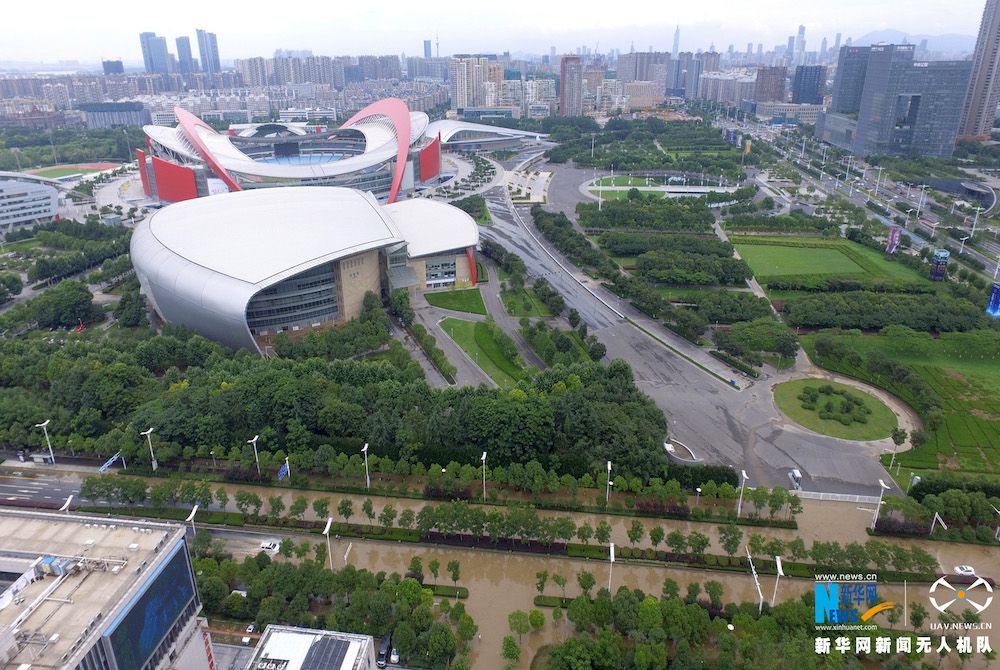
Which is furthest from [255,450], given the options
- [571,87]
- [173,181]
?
[571,87]

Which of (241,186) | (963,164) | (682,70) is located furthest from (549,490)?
(682,70)

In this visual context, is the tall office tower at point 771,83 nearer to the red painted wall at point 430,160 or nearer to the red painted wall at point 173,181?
the red painted wall at point 430,160

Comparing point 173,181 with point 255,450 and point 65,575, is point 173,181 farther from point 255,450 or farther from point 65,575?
point 65,575

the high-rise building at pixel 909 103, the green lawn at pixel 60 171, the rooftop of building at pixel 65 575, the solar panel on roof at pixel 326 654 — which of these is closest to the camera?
the rooftop of building at pixel 65 575

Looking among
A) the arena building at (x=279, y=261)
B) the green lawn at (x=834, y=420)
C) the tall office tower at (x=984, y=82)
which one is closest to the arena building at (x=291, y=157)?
the arena building at (x=279, y=261)

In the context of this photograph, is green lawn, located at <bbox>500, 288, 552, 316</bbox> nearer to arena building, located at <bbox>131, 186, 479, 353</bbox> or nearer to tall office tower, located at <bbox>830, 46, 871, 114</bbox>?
arena building, located at <bbox>131, 186, 479, 353</bbox>

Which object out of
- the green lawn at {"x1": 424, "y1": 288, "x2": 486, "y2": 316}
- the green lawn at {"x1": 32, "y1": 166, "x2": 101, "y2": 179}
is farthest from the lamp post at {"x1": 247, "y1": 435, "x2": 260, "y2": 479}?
the green lawn at {"x1": 32, "y1": 166, "x2": 101, "y2": 179}

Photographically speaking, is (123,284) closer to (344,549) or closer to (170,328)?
(170,328)
